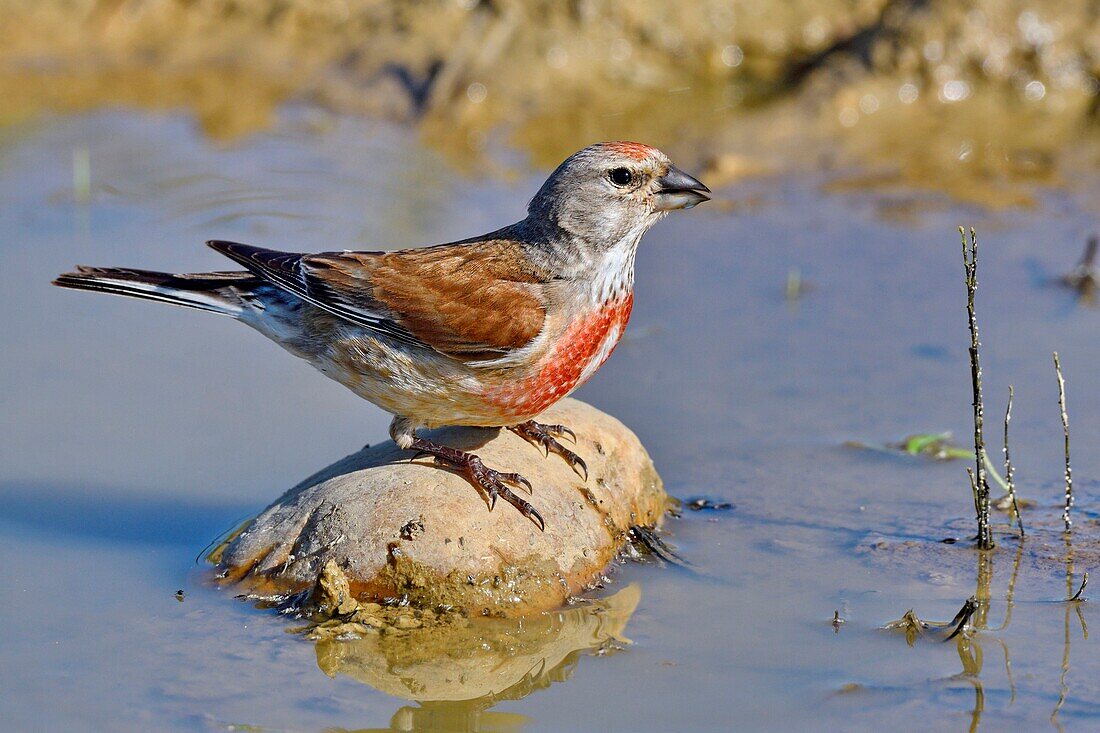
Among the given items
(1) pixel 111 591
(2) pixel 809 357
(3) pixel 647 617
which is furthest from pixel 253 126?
(3) pixel 647 617

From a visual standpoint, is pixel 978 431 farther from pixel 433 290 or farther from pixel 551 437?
pixel 433 290

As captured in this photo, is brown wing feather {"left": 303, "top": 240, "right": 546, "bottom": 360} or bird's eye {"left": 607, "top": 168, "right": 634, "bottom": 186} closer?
brown wing feather {"left": 303, "top": 240, "right": 546, "bottom": 360}

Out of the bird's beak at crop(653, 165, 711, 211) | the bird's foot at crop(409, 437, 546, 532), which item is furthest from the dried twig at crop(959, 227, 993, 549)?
the bird's foot at crop(409, 437, 546, 532)

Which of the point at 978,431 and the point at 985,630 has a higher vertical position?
the point at 978,431

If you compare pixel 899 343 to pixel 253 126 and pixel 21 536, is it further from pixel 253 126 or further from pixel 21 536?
pixel 253 126

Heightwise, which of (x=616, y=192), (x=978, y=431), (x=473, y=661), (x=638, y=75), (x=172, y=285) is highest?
(x=638, y=75)

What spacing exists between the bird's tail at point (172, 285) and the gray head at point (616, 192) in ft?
4.03

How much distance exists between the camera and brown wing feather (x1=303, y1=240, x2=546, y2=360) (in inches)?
187

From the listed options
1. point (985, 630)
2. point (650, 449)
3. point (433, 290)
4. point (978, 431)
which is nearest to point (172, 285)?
point (433, 290)

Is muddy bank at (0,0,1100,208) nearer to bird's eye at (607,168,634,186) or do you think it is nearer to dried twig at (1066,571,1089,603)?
bird's eye at (607,168,634,186)

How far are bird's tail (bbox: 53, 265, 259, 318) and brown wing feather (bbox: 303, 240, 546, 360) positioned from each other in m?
0.33

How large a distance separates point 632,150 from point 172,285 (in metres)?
1.73

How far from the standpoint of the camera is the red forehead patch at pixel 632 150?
4.91 m

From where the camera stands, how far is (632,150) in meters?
4.92
